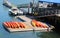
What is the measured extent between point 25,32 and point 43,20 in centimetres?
799

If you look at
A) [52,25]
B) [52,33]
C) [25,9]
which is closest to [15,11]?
[25,9]

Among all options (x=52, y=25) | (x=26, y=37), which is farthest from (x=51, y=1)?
(x=26, y=37)

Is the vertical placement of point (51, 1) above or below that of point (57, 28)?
above

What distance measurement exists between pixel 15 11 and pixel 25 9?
11.6 feet

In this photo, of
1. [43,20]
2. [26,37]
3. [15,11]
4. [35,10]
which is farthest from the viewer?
[15,11]

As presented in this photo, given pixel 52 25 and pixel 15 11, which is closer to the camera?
pixel 52 25

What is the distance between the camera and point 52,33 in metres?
33.7

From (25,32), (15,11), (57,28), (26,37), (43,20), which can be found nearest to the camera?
(26,37)

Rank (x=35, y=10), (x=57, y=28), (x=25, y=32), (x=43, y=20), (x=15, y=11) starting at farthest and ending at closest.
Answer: (x=15, y=11)
(x=35, y=10)
(x=43, y=20)
(x=57, y=28)
(x=25, y=32)

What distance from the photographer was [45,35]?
3312 cm

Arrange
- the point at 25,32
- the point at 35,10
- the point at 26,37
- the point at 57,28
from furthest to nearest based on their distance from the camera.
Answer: the point at 35,10
the point at 57,28
the point at 25,32
the point at 26,37

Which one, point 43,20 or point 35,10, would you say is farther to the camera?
point 35,10

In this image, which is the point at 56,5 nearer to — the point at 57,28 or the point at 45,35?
the point at 57,28

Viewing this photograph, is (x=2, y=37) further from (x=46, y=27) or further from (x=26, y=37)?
(x=46, y=27)
